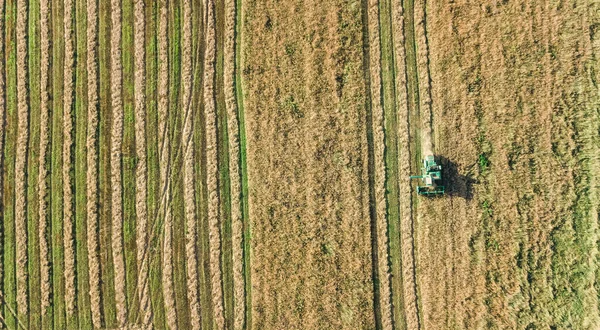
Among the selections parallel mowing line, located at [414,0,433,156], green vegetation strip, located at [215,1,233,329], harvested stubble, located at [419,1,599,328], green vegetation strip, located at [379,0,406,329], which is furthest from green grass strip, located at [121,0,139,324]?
parallel mowing line, located at [414,0,433,156]

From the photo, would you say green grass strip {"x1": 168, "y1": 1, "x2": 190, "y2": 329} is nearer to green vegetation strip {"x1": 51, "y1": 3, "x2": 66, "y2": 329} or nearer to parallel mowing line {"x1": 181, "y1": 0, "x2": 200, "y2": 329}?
parallel mowing line {"x1": 181, "y1": 0, "x2": 200, "y2": 329}

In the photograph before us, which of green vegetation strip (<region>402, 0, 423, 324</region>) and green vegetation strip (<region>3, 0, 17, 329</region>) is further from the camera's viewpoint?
green vegetation strip (<region>3, 0, 17, 329</region>)

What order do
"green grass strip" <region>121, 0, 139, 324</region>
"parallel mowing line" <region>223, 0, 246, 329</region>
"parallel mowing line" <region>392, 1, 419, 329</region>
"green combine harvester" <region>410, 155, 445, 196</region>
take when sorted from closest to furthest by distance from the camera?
"green combine harvester" <region>410, 155, 445, 196</region> → "parallel mowing line" <region>392, 1, 419, 329</region> → "parallel mowing line" <region>223, 0, 246, 329</region> → "green grass strip" <region>121, 0, 139, 324</region>

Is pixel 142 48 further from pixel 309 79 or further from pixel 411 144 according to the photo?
pixel 411 144

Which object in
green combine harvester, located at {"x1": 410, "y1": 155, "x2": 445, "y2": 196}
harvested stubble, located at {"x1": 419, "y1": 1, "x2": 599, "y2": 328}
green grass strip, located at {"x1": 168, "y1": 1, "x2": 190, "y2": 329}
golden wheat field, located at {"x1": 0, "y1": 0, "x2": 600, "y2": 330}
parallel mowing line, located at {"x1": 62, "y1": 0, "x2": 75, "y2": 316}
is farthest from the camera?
parallel mowing line, located at {"x1": 62, "y1": 0, "x2": 75, "y2": 316}

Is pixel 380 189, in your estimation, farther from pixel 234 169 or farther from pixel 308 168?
pixel 234 169

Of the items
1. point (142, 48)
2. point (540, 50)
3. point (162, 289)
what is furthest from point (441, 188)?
point (142, 48)

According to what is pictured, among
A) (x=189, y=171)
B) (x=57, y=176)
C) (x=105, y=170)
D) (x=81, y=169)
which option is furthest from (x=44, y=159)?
(x=189, y=171)
